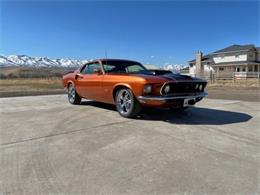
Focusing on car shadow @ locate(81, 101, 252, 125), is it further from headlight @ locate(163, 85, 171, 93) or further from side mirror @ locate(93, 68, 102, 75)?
side mirror @ locate(93, 68, 102, 75)

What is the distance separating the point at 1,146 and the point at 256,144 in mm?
3753

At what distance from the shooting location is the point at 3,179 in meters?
2.44

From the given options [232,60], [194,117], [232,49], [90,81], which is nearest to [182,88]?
[194,117]

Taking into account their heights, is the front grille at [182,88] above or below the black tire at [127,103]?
above

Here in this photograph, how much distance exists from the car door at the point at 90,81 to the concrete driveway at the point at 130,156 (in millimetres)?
1425

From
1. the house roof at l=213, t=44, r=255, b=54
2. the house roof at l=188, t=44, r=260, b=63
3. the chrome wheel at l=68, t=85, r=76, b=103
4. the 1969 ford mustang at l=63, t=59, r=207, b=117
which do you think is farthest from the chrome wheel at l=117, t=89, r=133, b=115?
the house roof at l=213, t=44, r=255, b=54

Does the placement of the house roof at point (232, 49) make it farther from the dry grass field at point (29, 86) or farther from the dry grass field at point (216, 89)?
the dry grass field at point (29, 86)

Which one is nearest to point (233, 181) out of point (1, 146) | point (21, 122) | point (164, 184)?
point (164, 184)

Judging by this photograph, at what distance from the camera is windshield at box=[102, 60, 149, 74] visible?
20.8 feet

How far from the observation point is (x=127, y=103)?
5395 mm

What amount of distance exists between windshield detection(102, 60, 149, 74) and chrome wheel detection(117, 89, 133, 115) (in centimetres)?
102

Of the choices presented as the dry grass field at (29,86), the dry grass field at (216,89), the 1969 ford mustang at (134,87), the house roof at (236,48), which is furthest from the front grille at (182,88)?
the house roof at (236,48)

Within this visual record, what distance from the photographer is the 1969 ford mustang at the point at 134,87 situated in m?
4.81

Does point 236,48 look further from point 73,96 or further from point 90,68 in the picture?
point 90,68
